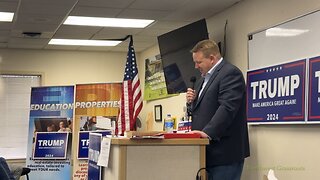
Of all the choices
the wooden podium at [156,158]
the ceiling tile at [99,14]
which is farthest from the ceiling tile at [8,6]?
the wooden podium at [156,158]

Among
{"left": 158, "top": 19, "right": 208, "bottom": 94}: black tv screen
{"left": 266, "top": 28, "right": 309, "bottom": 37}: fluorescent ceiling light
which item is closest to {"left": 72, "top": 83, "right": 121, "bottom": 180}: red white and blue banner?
{"left": 158, "top": 19, "right": 208, "bottom": 94}: black tv screen

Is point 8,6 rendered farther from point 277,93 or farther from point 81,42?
point 277,93

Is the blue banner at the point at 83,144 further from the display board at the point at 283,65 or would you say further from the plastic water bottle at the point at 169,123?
the display board at the point at 283,65

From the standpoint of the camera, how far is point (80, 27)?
628cm

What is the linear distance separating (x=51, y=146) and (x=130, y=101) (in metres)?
3.89

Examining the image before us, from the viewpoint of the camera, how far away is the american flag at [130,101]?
354 centimetres

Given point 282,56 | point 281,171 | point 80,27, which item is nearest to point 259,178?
point 281,171

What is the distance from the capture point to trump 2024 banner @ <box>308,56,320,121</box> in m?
3.54

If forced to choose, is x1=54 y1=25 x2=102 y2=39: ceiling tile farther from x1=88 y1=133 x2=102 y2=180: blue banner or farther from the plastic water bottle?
x1=88 y1=133 x2=102 y2=180: blue banner

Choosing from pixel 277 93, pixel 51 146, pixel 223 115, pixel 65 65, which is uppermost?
pixel 65 65

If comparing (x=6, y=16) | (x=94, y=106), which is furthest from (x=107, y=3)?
(x=94, y=106)

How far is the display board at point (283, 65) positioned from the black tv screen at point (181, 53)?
2.33 feet

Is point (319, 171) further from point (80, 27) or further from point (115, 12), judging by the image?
point (80, 27)

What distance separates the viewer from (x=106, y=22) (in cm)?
600
